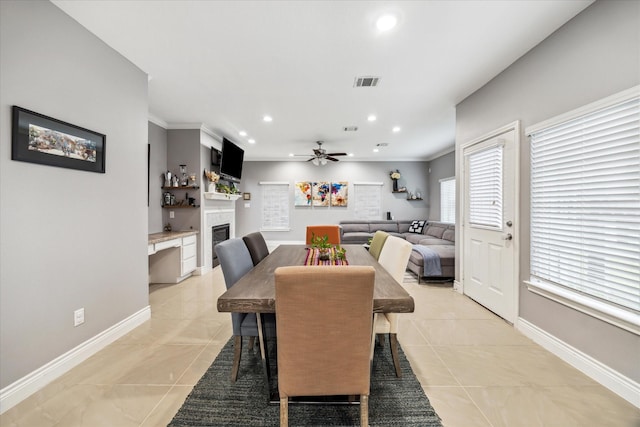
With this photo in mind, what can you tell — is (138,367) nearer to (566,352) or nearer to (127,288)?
(127,288)

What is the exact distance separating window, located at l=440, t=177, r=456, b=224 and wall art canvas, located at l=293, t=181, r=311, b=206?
3681 millimetres

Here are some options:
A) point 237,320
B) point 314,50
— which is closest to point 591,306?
point 237,320

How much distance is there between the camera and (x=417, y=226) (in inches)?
276

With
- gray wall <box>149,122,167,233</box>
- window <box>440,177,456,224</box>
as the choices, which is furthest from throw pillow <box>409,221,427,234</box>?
gray wall <box>149,122,167,233</box>

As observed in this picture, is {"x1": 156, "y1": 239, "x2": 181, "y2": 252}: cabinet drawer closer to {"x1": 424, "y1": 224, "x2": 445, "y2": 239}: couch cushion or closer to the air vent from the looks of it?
the air vent

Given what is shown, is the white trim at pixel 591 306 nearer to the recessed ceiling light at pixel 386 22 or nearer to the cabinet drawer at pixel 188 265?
the recessed ceiling light at pixel 386 22

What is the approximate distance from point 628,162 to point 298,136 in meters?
4.56

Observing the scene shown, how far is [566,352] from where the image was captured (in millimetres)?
2029

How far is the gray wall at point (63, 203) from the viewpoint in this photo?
1610 millimetres

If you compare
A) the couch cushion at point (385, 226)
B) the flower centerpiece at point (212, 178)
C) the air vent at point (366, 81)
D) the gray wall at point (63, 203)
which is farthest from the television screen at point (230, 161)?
the couch cushion at point (385, 226)

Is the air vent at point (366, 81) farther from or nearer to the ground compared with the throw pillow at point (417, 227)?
farther from the ground

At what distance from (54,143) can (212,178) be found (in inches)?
116

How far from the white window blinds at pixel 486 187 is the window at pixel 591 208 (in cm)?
47

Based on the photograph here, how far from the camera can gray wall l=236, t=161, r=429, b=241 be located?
7621 mm
